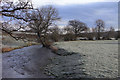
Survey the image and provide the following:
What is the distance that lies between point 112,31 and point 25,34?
5359 centimetres

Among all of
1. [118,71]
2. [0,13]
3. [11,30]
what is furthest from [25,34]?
[118,71]

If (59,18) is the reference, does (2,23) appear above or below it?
below

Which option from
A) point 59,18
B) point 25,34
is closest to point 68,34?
point 59,18

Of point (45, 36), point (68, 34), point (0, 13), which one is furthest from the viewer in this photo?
point (68, 34)

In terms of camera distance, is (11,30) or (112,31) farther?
(112,31)

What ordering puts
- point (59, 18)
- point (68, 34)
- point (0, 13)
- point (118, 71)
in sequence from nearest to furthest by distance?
point (0, 13) < point (118, 71) < point (59, 18) < point (68, 34)

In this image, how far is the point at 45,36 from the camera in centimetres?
1831

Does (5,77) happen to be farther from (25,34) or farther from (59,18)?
(59,18)

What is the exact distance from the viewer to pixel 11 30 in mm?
6414

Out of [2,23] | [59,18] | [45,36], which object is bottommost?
[45,36]

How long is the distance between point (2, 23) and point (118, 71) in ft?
21.8

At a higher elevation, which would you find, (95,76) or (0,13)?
(0,13)

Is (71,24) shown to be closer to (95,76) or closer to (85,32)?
(85,32)

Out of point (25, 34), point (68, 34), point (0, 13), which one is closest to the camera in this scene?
point (0, 13)
